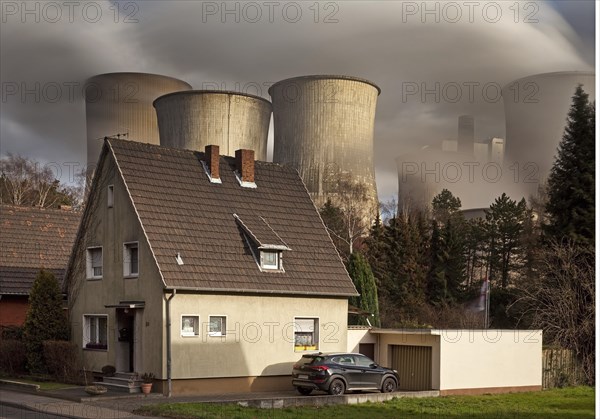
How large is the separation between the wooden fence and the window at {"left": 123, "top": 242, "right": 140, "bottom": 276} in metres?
17.4

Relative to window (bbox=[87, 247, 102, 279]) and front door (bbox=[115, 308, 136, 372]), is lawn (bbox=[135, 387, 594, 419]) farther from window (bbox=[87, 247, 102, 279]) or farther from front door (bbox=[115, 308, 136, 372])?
window (bbox=[87, 247, 102, 279])

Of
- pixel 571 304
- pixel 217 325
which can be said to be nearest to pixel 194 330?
pixel 217 325

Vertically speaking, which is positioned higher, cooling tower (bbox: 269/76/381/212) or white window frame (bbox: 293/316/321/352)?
cooling tower (bbox: 269/76/381/212)

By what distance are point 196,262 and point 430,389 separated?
10.0 meters

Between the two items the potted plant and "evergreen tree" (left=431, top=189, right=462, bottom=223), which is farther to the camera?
"evergreen tree" (left=431, top=189, right=462, bottom=223)

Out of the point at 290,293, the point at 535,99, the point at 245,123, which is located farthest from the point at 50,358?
the point at 535,99

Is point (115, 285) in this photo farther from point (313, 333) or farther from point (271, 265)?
point (313, 333)

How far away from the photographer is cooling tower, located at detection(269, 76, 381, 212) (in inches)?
2901

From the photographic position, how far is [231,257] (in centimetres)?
3412

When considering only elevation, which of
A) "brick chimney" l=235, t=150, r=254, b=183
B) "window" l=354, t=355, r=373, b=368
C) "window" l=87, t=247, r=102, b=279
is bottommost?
"window" l=354, t=355, r=373, b=368

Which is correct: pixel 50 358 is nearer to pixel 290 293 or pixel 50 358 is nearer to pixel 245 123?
pixel 290 293

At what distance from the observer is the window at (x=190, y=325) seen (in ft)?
105

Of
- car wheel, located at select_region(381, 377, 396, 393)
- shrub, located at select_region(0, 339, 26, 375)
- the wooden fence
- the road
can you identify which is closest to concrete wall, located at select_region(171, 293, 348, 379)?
car wheel, located at select_region(381, 377, 396, 393)

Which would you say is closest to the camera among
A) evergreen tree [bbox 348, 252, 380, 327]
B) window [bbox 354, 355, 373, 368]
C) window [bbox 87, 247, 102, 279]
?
window [bbox 354, 355, 373, 368]
